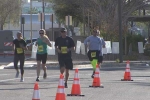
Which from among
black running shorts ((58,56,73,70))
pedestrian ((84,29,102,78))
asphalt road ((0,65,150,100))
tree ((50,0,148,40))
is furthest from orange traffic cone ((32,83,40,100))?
tree ((50,0,148,40))

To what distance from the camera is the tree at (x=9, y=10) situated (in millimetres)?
62406

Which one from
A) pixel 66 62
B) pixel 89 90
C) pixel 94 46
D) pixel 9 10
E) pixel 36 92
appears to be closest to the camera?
pixel 36 92

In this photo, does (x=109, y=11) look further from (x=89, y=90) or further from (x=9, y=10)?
(x=9, y=10)

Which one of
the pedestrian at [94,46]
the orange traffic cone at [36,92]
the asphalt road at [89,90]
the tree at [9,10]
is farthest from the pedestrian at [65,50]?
the tree at [9,10]

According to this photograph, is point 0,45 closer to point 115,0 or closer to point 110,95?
point 115,0

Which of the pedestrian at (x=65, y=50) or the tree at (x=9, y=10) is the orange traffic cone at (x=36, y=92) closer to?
the pedestrian at (x=65, y=50)

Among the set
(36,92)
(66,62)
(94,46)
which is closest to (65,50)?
(66,62)

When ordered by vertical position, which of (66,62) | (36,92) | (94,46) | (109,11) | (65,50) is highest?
(109,11)

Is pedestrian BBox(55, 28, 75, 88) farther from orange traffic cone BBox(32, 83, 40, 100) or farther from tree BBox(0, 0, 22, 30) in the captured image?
tree BBox(0, 0, 22, 30)

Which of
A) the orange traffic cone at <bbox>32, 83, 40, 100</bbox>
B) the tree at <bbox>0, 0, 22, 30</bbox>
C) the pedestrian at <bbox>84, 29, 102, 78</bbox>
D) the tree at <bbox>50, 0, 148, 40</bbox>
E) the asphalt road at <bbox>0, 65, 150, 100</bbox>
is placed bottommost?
the asphalt road at <bbox>0, 65, 150, 100</bbox>

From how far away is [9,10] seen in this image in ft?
208

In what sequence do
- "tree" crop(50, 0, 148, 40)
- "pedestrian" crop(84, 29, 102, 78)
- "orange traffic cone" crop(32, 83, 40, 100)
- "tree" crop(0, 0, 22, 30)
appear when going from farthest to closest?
"tree" crop(0, 0, 22, 30), "tree" crop(50, 0, 148, 40), "pedestrian" crop(84, 29, 102, 78), "orange traffic cone" crop(32, 83, 40, 100)

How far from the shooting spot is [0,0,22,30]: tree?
62.4 metres

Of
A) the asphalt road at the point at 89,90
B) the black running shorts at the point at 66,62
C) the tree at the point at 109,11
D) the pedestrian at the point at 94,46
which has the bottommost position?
the asphalt road at the point at 89,90
